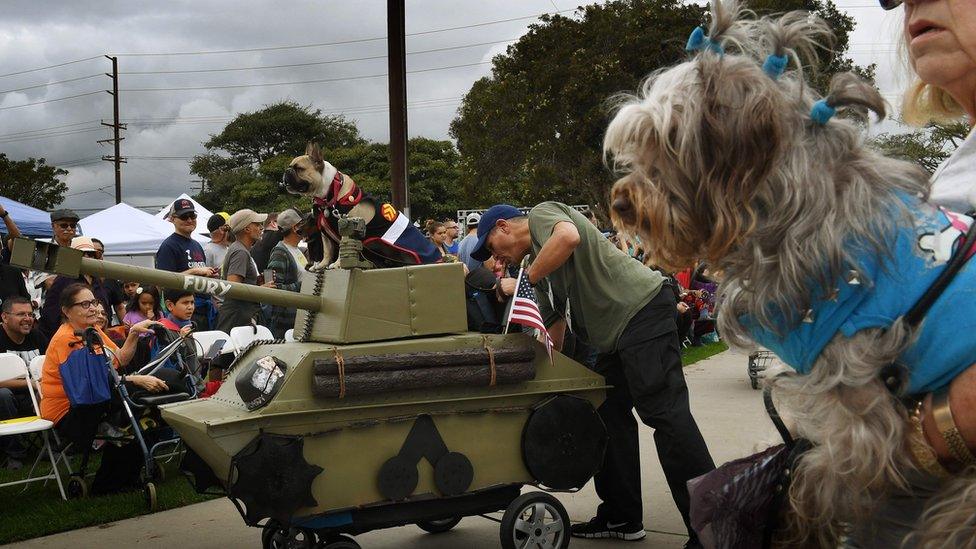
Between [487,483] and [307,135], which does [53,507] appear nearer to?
[487,483]

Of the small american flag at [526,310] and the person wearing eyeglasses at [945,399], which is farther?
the small american flag at [526,310]

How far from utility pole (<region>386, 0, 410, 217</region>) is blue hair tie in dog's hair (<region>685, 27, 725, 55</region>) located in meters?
9.80

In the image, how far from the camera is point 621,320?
4.76 meters

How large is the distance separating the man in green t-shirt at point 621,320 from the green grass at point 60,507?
3.09m

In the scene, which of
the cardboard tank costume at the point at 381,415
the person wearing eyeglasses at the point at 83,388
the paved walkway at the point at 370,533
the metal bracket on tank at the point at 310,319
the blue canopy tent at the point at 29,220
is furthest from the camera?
the blue canopy tent at the point at 29,220

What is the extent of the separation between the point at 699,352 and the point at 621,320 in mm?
9472

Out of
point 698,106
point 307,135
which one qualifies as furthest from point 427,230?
point 307,135

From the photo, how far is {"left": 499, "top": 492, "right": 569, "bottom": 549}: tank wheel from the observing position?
4695mm

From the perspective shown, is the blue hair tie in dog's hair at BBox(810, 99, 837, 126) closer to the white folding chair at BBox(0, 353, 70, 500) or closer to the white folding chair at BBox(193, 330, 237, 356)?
the white folding chair at BBox(0, 353, 70, 500)

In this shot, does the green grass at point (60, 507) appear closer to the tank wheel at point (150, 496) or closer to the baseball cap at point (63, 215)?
the tank wheel at point (150, 496)

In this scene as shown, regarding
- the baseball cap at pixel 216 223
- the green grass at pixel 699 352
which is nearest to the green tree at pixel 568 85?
the green grass at pixel 699 352

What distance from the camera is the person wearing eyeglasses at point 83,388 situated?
6.55 metres

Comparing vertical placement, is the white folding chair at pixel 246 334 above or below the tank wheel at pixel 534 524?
above

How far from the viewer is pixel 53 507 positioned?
635cm
